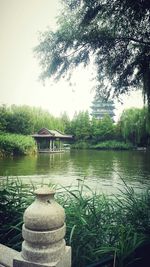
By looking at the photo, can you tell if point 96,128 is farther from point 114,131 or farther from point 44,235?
point 44,235

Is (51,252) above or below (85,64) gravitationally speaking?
below

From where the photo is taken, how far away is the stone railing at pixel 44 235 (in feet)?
3.47

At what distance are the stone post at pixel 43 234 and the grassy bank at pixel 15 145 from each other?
33.4ft

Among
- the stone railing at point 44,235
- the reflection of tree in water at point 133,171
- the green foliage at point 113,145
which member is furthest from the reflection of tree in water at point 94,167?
the stone railing at point 44,235

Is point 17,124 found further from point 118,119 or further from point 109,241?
point 118,119

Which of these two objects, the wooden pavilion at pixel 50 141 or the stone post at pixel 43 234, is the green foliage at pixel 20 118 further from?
the stone post at pixel 43 234

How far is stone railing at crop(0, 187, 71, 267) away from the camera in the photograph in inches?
41.6

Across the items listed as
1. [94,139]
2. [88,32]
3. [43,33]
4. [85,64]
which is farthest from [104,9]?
[94,139]

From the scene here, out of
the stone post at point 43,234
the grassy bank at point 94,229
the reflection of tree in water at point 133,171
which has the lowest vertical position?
the reflection of tree in water at point 133,171

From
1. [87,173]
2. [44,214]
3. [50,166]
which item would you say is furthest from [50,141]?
[44,214]

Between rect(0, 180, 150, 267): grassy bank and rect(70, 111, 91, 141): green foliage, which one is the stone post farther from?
rect(70, 111, 91, 141): green foliage

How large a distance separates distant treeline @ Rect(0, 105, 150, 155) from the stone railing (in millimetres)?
10053

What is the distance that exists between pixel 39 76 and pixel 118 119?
18.2 m

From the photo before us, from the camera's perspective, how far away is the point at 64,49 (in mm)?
4492
